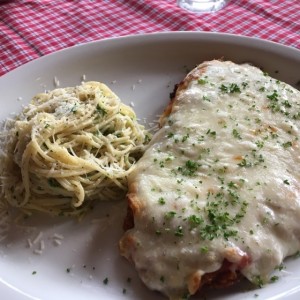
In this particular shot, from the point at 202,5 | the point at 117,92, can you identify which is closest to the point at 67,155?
the point at 117,92

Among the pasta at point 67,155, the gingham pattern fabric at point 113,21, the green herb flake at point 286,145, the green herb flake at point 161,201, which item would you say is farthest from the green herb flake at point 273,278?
the gingham pattern fabric at point 113,21

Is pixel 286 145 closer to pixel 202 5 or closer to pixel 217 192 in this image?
pixel 217 192

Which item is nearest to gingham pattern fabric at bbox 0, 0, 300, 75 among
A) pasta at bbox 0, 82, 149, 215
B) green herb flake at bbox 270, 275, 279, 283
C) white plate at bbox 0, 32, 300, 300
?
white plate at bbox 0, 32, 300, 300

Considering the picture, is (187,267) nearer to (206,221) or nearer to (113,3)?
(206,221)

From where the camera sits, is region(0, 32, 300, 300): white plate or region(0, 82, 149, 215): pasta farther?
region(0, 82, 149, 215): pasta

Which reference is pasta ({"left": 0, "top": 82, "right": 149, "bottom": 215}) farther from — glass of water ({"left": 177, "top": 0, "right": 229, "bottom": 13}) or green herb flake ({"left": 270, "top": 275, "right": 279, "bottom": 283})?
glass of water ({"left": 177, "top": 0, "right": 229, "bottom": 13})

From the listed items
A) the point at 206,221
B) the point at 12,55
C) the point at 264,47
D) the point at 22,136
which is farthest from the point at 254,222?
the point at 12,55

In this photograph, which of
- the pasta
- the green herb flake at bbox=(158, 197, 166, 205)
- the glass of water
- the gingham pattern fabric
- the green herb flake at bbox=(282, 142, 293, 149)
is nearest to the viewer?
the green herb flake at bbox=(158, 197, 166, 205)
